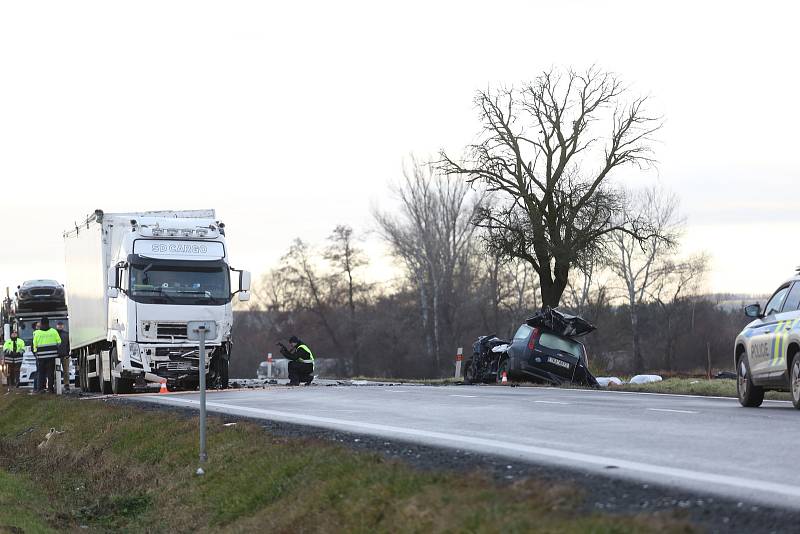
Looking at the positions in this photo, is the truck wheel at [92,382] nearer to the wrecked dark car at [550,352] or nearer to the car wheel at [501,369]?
the car wheel at [501,369]

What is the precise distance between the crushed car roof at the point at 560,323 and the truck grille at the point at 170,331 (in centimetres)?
829

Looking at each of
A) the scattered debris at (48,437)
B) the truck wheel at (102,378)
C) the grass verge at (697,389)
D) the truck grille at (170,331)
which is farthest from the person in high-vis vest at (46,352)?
the grass verge at (697,389)

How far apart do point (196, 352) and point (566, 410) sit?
13857 millimetres

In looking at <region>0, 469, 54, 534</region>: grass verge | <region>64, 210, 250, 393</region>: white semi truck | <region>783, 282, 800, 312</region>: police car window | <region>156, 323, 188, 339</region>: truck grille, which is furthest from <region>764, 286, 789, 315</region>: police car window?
<region>156, 323, 188, 339</region>: truck grille

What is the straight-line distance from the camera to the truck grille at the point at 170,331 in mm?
28703

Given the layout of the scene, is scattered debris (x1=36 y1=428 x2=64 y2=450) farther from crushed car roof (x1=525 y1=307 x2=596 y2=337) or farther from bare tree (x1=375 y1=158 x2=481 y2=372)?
bare tree (x1=375 y1=158 x2=481 y2=372)

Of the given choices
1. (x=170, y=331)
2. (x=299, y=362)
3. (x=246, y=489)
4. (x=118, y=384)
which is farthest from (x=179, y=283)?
(x=246, y=489)

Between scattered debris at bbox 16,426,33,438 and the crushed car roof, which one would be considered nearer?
scattered debris at bbox 16,426,33,438

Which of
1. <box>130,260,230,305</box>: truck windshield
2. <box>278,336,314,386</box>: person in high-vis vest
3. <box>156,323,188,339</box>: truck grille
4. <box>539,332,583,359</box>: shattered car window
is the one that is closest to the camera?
<box>130,260,230,305</box>: truck windshield

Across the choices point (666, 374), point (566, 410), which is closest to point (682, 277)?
point (666, 374)

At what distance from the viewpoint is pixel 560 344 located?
31266 millimetres

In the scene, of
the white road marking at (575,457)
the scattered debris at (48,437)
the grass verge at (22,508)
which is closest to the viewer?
the white road marking at (575,457)

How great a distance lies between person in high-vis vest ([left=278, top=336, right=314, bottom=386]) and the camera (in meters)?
33.6

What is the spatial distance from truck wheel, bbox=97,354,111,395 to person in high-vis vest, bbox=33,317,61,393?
3.97 feet
